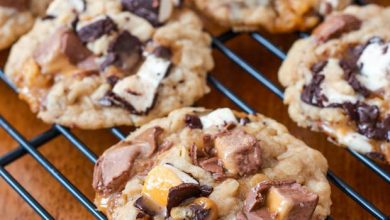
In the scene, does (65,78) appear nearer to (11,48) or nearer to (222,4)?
(11,48)

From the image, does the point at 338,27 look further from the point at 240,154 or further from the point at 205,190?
the point at 205,190

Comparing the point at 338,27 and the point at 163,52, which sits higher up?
the point at 163,52

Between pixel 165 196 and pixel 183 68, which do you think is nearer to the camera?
pixel 165 196

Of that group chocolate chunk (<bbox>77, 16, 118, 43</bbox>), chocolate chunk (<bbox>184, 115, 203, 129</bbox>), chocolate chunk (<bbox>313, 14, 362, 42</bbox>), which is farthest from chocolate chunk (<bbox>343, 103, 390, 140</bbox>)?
chocolate chunk (<bbox>77, 16, 118, 43</bbox>)

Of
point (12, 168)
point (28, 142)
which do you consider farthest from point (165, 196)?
point (12, 168)

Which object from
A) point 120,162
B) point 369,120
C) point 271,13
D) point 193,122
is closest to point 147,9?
point 271,13

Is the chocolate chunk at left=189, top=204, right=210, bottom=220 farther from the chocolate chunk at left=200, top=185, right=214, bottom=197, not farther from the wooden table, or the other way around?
the wooden table
